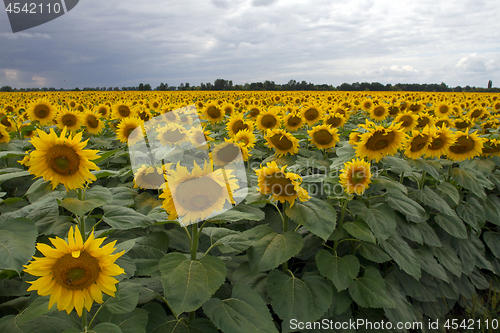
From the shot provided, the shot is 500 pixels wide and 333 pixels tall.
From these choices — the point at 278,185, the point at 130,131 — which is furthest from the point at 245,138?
the point at 278,185

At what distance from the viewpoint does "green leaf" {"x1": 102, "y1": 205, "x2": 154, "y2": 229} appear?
224 centimetres

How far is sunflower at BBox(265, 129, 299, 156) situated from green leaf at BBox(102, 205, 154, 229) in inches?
98.4

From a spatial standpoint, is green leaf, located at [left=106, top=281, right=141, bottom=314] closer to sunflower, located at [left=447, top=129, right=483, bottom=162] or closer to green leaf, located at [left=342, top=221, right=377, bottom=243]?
green leaf, located at [left=342, top=221, right=377, bottom=243]

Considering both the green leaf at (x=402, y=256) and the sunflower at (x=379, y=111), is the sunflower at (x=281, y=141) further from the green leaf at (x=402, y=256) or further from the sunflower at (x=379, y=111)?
the sunflower at (x=379, y=111)

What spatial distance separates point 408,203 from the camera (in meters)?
3.29

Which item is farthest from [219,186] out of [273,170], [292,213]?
[292,213]

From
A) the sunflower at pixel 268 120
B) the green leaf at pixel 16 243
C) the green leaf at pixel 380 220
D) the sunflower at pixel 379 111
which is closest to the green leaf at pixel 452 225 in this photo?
the green leaf at pixel 380 220

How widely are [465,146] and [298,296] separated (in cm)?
368

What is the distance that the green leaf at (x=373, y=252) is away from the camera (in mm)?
2959

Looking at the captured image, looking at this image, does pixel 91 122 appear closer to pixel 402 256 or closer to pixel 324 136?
pixel 324 136

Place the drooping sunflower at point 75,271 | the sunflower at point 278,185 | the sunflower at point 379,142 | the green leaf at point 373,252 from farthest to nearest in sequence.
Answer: the sunflower at point 379,142
the green leaf at point 373,252
the sunflower at point 278,185
the drooping sunflower at point 75,271

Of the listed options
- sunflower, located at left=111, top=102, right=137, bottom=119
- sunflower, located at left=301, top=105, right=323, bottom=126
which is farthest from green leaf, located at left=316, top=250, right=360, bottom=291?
sunflower, located at left=111, top=102, right=137, bottom=119

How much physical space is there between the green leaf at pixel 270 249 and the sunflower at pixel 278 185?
12.4 inches

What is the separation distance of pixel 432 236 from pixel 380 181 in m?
1.38
